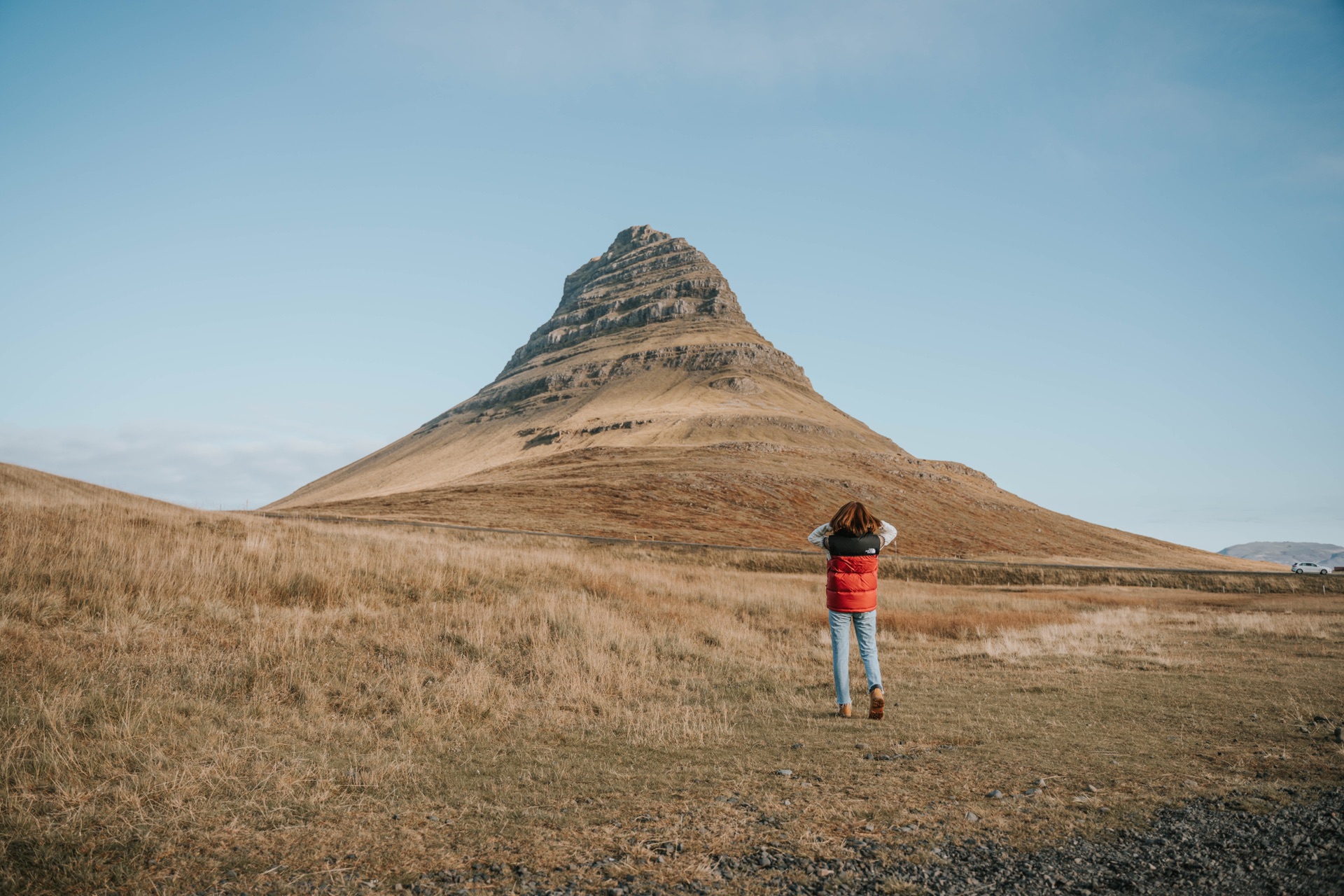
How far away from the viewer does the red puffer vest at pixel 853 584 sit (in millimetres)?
9445

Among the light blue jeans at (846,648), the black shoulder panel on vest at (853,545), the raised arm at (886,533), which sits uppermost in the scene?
the raised arm at (886,533)

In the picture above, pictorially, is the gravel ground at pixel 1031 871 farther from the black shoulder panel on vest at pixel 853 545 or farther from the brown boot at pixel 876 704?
the black shoulder panel on vest at pixel 853 545

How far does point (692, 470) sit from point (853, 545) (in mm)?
81055

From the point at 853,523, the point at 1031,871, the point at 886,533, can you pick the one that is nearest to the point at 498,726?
the point at 853,523

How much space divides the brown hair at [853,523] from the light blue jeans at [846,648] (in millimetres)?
1071

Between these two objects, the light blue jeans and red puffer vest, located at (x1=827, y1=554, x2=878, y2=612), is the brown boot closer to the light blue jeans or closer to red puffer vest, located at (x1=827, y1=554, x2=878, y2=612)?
the light blue jeans

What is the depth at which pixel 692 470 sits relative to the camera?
90438 millimetres

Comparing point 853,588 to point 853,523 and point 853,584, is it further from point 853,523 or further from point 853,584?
point 853,523

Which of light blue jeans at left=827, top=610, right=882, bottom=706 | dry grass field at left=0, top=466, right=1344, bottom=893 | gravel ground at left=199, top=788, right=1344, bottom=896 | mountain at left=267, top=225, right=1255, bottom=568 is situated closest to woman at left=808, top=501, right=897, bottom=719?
light blue jeans at left=827, top=610, right=882, bottom=706

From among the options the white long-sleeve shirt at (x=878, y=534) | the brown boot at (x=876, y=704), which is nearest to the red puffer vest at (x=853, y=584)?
the white long-sleeve shirt at (x=878, y=534)

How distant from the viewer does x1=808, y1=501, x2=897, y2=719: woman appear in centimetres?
942

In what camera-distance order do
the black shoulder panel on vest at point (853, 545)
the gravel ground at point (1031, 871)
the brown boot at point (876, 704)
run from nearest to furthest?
the gravel ground at point (1031, 871) → the brown boot at point (876, 704) → the black shoulder panel on vest at point (853, 545)

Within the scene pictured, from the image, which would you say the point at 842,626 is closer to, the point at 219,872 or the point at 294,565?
the point at 219,872

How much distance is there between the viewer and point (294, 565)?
14773 millimetres
